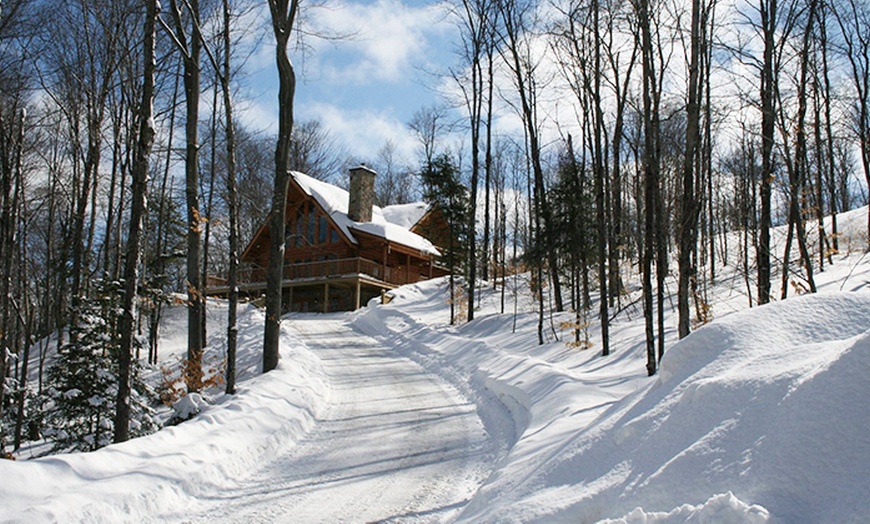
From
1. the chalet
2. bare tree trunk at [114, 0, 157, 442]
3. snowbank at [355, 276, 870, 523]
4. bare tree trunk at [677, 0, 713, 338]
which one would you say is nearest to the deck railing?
the chalet

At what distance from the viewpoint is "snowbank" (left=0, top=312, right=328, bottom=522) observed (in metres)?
4.42

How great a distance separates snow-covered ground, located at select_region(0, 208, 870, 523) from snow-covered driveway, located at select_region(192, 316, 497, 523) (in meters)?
0.03

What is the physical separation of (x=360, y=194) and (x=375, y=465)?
2906 centimetres

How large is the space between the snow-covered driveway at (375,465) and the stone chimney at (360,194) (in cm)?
2377

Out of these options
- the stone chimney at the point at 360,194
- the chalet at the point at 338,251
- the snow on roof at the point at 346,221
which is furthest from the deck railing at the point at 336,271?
the stone chimney at the point at 360,194

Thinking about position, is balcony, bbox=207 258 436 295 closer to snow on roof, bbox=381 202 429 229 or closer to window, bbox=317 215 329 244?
window, bbox=317 215 329 244

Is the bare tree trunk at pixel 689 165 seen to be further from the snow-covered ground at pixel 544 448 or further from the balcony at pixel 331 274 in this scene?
the balcony at pixel 331 274

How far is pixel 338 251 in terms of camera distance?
34.5 meters

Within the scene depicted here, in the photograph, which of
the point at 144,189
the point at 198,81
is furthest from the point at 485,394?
the point at 198,81

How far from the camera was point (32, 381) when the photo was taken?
2277 centimetres

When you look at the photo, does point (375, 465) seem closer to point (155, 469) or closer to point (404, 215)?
Answer: point (155, 469)

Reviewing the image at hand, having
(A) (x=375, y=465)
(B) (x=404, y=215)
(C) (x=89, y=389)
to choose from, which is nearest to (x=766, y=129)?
(A) (x=375, y=465)

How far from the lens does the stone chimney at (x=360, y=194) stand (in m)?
34.7

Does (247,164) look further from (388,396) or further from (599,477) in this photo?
(599,477)
